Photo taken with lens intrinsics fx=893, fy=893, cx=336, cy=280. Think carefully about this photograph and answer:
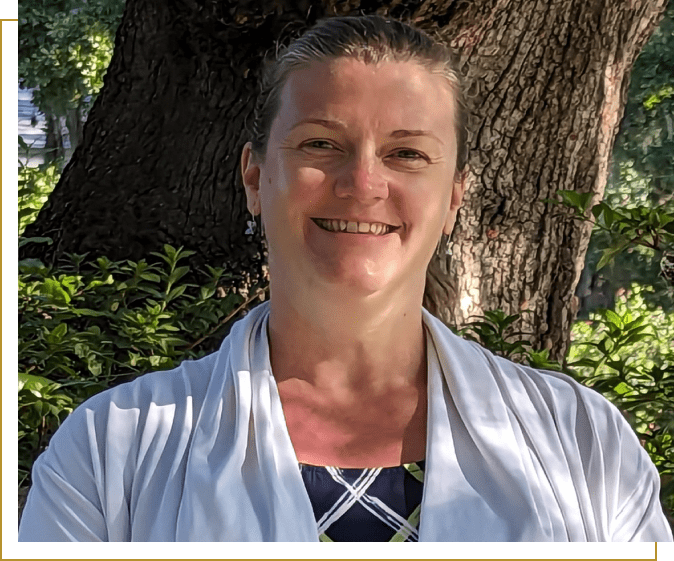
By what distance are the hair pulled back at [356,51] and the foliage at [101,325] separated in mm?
704

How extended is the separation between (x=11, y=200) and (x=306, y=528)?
72cm

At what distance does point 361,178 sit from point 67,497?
1.87ft

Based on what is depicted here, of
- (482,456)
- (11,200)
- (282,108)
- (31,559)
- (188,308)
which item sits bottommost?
(31,559)

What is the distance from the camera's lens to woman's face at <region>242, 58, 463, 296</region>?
4.01 feet

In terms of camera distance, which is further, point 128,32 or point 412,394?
point 128,32

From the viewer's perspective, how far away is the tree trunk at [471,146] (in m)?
2.15

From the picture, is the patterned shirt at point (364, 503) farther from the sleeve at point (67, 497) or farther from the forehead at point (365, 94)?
the forehead at point (365, 94)

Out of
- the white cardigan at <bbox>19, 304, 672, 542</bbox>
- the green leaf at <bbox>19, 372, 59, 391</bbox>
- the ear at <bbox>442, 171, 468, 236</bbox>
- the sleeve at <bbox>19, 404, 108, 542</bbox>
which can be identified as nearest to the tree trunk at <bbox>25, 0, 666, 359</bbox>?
the green leaf at <bbox>19, 372, 59, 391</bbox>

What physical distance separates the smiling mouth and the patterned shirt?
325 mm

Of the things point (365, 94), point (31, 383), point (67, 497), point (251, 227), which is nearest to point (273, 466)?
point (67, 497)

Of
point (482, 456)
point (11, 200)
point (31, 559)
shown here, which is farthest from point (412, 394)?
point (11, 200)

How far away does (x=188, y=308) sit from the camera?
200 cm

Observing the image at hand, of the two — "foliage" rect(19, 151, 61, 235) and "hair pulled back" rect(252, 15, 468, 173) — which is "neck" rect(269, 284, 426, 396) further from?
"foliage" rect(19, 151, 61, 235)

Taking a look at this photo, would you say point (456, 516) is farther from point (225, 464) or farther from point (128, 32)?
point (128, 32)
